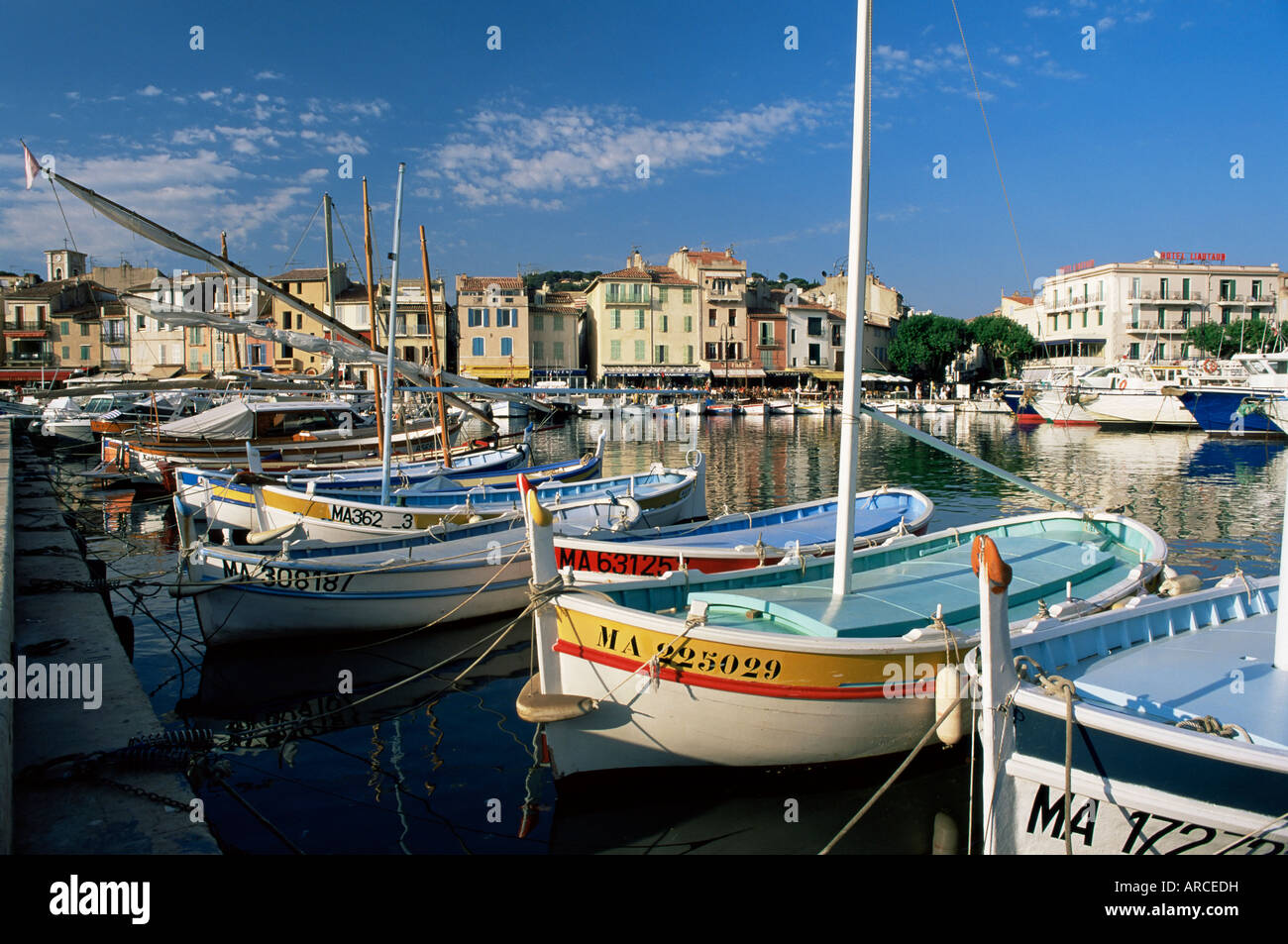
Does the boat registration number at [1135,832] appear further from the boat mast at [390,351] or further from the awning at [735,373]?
the awning at [735,373]

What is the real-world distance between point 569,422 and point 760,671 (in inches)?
2243

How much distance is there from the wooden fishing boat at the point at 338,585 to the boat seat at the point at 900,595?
3704mm

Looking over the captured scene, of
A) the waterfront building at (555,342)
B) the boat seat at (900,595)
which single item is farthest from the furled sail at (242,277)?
the waterfront building at (555,342)

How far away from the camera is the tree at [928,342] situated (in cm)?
7731

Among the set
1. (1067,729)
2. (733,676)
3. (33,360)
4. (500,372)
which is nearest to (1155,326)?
(500,372)

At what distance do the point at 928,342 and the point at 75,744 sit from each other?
80131mm

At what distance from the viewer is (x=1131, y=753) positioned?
4398 mm

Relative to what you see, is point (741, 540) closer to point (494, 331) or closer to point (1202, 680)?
point (1202, 680)

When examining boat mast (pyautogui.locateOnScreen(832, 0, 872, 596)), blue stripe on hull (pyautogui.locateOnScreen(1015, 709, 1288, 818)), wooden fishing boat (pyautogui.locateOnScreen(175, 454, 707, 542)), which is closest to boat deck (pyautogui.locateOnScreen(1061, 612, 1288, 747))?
blue stripe on hull (pyautogui.locateOnScreen(1015, 709, 1288, 818))

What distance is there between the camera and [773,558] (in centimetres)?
1054
